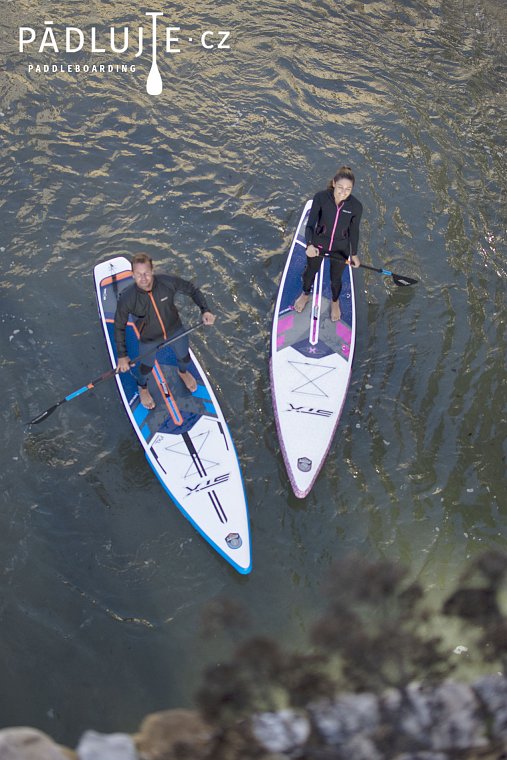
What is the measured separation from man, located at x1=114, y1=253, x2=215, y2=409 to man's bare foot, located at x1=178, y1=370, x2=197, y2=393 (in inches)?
11.6

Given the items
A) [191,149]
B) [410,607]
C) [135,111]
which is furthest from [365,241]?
[410,607]

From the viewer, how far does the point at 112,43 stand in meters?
12.7

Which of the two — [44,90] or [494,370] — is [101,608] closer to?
[494,370]

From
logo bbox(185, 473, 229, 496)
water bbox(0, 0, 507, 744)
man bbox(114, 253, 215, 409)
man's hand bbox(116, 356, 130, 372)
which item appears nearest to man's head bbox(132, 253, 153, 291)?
man bbox(114, 253, 215, 409)

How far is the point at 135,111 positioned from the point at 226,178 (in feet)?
6.54

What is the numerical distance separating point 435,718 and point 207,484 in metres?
3.07

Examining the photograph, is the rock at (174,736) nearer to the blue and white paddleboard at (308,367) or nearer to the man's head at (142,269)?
the blue and white paddleboard at (308,367)

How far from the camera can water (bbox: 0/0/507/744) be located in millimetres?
7074

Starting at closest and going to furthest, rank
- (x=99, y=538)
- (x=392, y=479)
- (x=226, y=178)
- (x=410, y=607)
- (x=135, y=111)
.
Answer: (x=410, y=607)
(x=99, y=538)
(x=392, y=479)
(x=226, y=178)
(x=135, y=111)

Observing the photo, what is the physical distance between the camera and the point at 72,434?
27.1 ft

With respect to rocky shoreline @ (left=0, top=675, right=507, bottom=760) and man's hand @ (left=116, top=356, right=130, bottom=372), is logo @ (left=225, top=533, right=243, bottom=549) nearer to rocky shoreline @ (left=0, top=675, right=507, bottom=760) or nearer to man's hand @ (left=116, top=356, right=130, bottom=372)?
rocky shoreline @ (left=0, top=675, right=507, bottom=760)

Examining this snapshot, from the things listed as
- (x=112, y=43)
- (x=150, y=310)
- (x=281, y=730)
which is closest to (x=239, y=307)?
(x=150, y=310)

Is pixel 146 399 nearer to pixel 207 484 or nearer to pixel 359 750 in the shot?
pixel 207 484

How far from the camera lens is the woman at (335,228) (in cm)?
799
